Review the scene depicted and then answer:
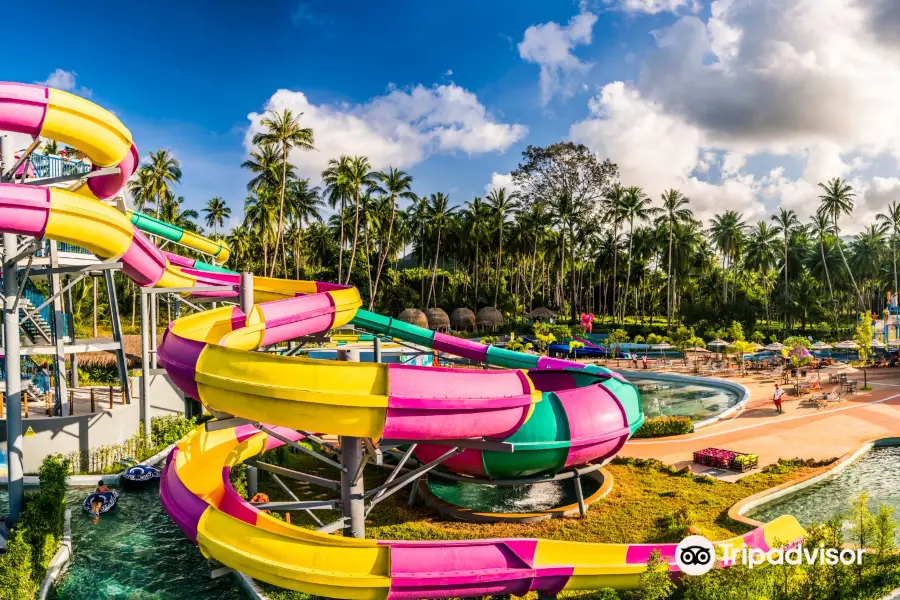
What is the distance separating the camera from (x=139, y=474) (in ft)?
68.5

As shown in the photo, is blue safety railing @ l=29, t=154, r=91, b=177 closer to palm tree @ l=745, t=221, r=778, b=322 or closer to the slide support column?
the slide support column

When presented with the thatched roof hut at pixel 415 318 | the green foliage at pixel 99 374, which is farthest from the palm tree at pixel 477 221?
the green foliage at pixel 99 374

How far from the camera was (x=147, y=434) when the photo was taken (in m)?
25.0

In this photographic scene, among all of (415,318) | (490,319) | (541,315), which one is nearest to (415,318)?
(415,318)

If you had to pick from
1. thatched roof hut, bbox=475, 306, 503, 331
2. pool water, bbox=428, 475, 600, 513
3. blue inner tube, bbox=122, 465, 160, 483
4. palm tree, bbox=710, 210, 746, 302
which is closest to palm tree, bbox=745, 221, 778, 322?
palm tree, bbox=710, 210, 746, 302

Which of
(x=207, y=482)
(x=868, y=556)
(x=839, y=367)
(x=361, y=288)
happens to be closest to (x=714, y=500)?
(x=868, y=556)

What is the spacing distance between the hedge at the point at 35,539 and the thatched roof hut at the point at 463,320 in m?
67.1

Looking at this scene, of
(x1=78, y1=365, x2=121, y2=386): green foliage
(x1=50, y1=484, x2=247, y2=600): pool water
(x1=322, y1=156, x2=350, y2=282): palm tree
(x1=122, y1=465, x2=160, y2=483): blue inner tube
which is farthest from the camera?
(x1=322, y1=156, x2=350, y2=282): palm tree

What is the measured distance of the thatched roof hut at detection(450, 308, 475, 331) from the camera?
82.2 metres

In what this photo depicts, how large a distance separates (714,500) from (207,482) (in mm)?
14642

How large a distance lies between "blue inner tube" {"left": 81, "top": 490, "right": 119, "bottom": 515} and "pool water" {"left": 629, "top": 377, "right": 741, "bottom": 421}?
26.2 metres

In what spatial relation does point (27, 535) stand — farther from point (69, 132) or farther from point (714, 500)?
point (714, 500)

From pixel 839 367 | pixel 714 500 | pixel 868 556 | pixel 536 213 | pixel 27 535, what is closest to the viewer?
pixel 868 556

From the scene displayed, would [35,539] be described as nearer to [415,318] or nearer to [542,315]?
[415,318]
